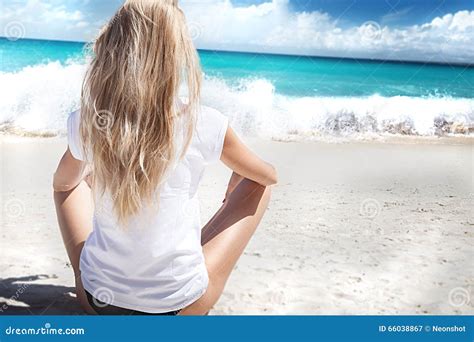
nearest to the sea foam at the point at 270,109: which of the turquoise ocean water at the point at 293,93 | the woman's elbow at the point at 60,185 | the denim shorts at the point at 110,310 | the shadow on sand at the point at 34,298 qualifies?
the turquoise ocean water at the point at 293,93

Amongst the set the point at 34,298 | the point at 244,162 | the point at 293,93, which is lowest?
the point at 34,298

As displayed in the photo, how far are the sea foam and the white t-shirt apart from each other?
7.78 feet

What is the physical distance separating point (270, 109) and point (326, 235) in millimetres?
1838

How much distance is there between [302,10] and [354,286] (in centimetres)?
203

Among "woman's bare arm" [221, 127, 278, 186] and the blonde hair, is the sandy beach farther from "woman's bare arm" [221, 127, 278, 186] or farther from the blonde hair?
the blonde hair

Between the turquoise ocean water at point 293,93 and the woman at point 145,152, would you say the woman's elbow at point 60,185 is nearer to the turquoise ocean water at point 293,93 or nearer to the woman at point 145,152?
the woman at point 145,152

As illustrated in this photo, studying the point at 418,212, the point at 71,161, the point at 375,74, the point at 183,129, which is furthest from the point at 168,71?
the point at 375,74

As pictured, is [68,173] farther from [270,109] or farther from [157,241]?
[270,109]

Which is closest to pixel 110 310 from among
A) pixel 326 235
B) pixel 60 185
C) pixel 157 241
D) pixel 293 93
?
pixel 157 241

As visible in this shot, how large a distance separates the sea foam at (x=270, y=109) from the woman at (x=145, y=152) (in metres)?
2.38

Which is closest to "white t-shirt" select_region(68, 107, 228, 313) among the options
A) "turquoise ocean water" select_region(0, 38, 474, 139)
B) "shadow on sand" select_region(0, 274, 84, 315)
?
"shadow on sand" select_region(0, 274, 84, 315)

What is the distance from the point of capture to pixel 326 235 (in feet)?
9.70

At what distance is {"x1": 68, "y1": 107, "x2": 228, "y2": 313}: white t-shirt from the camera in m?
1.64

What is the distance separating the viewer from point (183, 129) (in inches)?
63.9
